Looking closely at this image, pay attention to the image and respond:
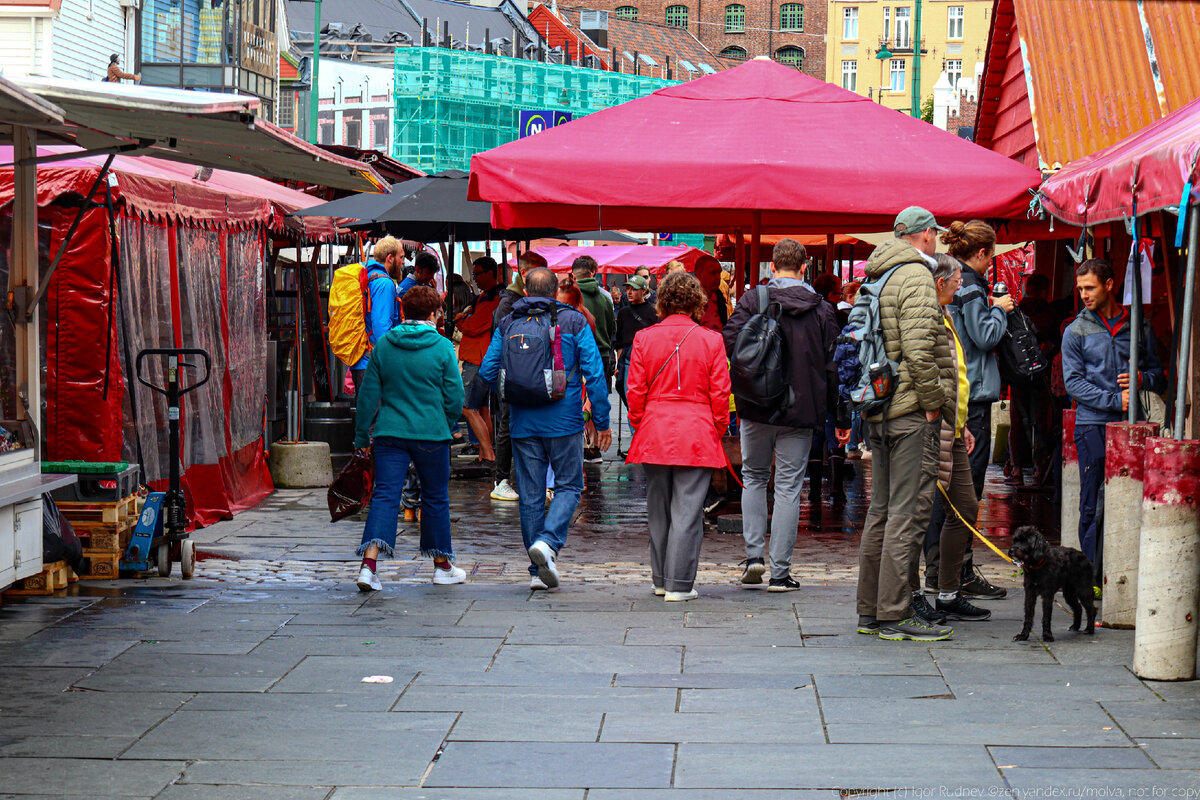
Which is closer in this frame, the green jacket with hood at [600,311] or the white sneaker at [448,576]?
the white sneaker at [448,576]

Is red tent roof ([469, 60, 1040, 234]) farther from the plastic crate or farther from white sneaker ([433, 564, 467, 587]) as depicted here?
the plastic crate

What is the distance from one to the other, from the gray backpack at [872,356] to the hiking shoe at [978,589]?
169 cm

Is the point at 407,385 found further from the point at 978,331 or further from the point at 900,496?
the point at 978,331

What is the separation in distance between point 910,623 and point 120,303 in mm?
5309

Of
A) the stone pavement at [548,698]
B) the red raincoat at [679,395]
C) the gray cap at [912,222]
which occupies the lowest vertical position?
the stone pavement at [548,698]

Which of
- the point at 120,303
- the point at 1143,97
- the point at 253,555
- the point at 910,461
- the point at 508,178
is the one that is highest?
the point at 1143,97

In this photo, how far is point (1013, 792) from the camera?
4648mm

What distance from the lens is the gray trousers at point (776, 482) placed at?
8.16 meters

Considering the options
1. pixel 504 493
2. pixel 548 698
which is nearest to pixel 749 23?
pixel 504 493

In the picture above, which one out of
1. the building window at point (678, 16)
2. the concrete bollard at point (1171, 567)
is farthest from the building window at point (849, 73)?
the concrete bollard at point (1171, 567)

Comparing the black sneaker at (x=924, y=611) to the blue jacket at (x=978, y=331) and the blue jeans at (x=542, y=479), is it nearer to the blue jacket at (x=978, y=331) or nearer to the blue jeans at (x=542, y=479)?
the blue jacket at (x=978, y=331)

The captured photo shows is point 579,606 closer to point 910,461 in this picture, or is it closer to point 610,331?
point 910,461

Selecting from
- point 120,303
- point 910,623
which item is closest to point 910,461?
point 910,623

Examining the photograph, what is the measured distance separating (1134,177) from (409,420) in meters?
3.89
